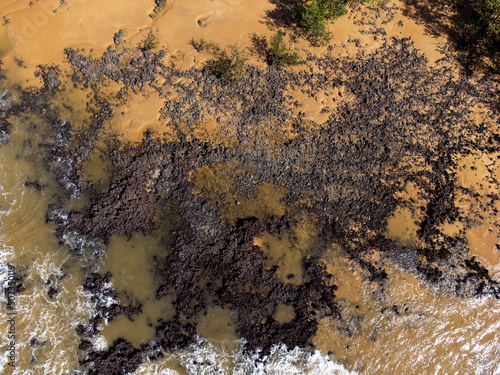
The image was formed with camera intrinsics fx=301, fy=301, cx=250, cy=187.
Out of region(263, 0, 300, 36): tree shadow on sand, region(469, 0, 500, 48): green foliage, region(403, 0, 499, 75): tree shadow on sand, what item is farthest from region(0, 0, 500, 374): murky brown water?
region(469, 0, 500, 48): green foliage

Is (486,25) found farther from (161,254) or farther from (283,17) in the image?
(161,254)

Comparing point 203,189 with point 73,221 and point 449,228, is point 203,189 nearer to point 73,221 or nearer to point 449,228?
point 73,221

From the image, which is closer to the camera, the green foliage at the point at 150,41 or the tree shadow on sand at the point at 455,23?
the green foliage at the point at 150,41

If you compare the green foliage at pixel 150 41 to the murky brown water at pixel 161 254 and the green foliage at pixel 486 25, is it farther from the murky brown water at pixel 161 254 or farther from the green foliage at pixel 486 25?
the green foliage at pixel 486 25

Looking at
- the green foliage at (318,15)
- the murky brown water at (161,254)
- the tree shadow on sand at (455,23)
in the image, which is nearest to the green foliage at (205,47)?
the murky brown water at (161,254)

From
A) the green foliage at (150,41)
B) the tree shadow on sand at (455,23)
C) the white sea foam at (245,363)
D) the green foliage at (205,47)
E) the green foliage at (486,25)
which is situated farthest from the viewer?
the tree shadow on sand at (455,23)

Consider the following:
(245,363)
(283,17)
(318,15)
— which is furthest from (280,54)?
(245,363)
